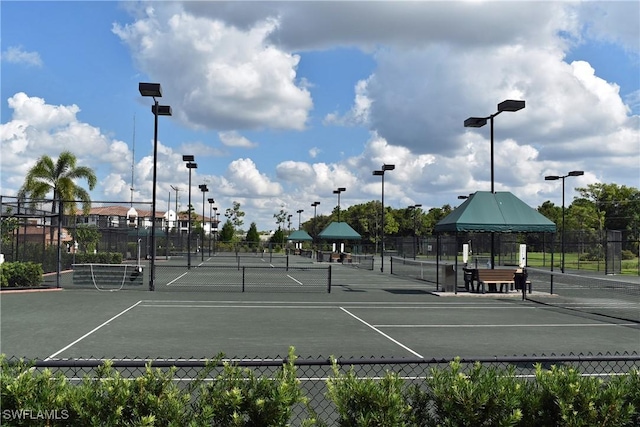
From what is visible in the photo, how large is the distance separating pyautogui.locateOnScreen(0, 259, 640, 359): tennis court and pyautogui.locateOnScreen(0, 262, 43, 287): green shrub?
3.96 ft

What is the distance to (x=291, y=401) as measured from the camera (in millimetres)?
4734

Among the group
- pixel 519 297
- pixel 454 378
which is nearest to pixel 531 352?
pixel 454 378

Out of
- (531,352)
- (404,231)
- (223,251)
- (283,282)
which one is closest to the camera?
(531,352)

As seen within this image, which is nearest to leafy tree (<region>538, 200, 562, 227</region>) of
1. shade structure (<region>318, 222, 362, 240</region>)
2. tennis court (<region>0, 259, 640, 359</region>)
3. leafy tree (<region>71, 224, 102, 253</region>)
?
shade structure (<region>318, 222, 362, 240</region>)

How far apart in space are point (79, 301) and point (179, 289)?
18.2ft

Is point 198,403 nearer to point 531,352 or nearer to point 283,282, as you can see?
point 531,352

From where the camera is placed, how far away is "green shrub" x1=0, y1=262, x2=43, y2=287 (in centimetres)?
2325

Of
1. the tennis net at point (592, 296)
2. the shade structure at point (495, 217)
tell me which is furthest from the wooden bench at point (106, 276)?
the tennis net at point (592, 296)

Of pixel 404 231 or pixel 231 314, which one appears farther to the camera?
pixel 404 231

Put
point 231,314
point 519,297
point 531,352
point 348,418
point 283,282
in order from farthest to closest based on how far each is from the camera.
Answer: point 283,282 < point 519,297 < point 231,314 < point 531,352 < point 348,418

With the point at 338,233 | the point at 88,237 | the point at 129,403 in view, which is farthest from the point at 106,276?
the point at 88,237

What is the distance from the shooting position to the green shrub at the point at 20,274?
23250mm

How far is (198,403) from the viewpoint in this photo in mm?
4938

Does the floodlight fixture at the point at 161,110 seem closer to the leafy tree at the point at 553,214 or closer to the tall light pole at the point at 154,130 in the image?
the tall light pole at the point at 154,130
